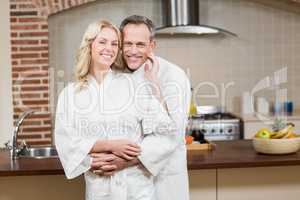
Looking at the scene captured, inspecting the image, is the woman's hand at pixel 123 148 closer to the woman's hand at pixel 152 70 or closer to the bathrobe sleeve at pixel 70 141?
the bathrobe sleeve at pixel 70 141

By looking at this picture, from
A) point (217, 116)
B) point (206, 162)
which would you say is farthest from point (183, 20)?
point (206, 162)

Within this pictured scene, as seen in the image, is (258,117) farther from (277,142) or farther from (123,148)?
(123,148)

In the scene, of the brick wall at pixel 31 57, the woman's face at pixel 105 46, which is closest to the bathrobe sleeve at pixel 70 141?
the woman's face at pixel 105 46

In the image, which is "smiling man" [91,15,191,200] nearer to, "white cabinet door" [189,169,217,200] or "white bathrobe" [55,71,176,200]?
"white bathrobe" [55,71,176,200]

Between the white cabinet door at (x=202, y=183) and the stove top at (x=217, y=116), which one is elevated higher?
the stove top at (x=217, y=116)

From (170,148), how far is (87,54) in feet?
1.95

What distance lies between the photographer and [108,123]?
216 cm

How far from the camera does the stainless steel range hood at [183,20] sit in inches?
200

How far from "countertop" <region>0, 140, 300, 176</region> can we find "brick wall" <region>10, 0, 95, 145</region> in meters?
1.97

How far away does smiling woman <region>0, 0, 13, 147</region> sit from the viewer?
4801mm

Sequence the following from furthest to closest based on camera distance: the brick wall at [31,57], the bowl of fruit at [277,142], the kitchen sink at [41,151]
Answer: the brick wall at [31,57]
the kitchen sink at [41,151]
the bowl of fruit at [277,142]

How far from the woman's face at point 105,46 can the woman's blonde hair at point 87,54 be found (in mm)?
18

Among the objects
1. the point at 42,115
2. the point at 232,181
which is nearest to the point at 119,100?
the point at 232,181

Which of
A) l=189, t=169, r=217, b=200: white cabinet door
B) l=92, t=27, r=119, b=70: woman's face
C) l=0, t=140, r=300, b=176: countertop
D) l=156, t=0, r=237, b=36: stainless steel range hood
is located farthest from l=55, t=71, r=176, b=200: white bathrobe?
l=156, t=0, r=237, b=36: stainless steel range hood
